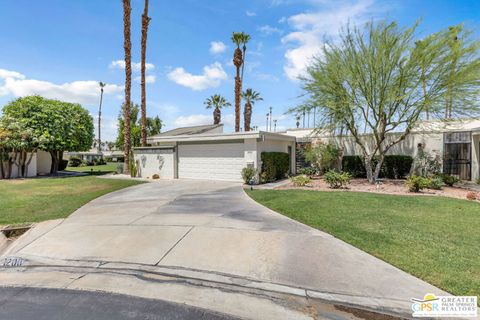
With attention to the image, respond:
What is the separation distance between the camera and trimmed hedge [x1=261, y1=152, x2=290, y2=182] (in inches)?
579

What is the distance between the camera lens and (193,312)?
10.4 ft

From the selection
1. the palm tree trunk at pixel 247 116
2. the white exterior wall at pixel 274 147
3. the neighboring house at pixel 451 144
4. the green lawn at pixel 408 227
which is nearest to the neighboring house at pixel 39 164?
the white exterior wall at pixel 274 147

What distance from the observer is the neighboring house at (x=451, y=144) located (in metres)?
14.2

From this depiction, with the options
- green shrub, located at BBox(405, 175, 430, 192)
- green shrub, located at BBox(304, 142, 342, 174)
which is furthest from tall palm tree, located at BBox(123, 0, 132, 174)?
green shrub, located at BBox(405, 175, 430, 192)

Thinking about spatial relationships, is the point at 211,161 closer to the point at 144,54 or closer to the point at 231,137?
the point at 231,137

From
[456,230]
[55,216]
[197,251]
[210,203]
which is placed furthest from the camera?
[210,203]

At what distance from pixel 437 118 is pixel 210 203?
11842 mm

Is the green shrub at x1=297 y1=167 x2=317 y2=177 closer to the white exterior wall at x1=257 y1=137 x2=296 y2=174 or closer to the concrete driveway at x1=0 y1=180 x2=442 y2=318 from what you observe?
the white exterior wall at x1=257 y1=137 x2=296 y2=174

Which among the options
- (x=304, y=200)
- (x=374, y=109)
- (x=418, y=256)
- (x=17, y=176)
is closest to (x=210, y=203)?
(x=304, y=200)

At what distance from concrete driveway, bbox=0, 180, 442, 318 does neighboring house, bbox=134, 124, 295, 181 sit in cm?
764

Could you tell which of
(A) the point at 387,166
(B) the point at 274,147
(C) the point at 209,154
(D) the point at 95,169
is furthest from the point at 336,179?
(D) the point at 95,169

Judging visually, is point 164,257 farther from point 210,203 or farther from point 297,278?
point 210,203

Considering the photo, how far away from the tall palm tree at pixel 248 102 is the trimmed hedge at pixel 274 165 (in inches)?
779

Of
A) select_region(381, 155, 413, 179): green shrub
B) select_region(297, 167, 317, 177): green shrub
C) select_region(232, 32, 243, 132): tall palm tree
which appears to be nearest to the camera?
select_region(381, 155, 413, 179): green shrub
